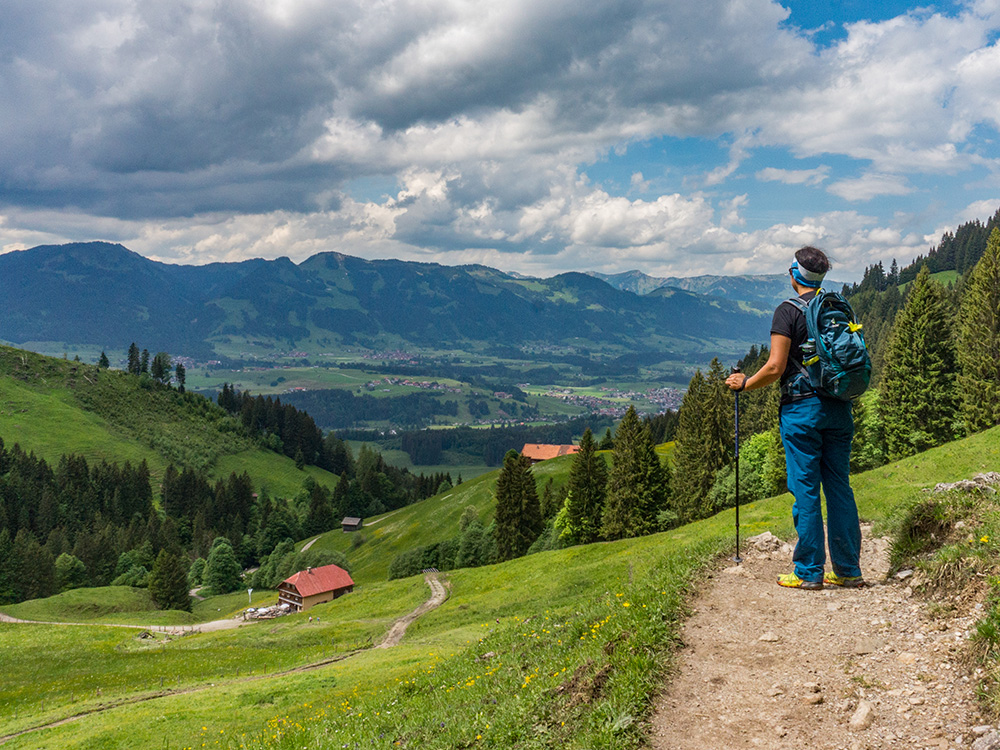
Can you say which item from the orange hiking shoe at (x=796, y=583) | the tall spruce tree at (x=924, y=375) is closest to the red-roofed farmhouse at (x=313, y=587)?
the tall spruce tree at (x=924, y=375)

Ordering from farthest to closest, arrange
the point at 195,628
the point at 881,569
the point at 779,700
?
the point at 195,628 < the point at 881,569 < the point at 779,700

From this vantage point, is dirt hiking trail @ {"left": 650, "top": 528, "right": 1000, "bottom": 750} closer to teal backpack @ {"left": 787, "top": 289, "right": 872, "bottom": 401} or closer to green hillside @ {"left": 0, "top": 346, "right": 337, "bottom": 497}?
teal backpack @ {"left": 787, "top": 289, "right": 872, "bottom": 401}

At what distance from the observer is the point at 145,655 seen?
44156 millimetres

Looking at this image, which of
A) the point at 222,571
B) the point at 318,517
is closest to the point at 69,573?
the point at 222,571

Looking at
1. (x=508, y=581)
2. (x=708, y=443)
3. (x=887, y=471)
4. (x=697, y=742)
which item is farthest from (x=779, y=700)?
(x=708, y=443)

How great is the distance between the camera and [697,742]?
241 inches

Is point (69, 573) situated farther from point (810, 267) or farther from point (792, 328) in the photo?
point (810, 267)

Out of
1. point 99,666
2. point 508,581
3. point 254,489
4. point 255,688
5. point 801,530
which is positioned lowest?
point 254,489

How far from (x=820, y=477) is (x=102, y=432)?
216183 mm

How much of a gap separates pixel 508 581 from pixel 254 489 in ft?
506

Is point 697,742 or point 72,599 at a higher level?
point 697,742

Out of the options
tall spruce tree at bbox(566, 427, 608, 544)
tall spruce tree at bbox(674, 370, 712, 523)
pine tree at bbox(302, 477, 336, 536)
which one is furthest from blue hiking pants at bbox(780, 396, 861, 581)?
pine tree at bbox(302, 477, 336, 536)

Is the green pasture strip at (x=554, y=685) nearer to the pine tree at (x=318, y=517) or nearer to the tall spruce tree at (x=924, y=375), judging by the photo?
the tall spruce tree at (x=924, y=375)

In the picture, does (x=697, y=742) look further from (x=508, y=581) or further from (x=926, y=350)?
(x=926, y=350)
